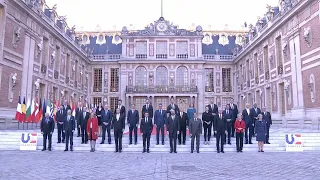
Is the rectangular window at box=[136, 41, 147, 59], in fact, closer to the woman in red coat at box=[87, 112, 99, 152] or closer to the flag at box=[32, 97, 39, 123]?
the flag at box=[32, 97, 39, 123]

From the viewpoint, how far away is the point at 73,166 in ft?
24.0

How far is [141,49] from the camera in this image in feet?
113

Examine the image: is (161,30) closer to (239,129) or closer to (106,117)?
(106,117)

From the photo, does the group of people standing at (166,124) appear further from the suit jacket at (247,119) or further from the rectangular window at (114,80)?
the rectangular window at (114,80)

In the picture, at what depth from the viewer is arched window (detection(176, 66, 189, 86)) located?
113 feet

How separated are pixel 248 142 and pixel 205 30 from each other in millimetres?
29371

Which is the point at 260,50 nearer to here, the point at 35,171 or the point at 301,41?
the point at 301,41

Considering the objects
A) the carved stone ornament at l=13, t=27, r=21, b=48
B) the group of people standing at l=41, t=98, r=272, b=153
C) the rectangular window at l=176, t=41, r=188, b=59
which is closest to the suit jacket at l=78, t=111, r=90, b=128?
the group of people standing at l=41, t=98, r=272, b=153

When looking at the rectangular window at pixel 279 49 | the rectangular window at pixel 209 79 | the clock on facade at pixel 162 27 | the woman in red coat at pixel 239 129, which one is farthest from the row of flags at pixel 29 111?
the rectangular window at pixel 209 79

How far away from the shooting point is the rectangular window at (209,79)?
114 ft

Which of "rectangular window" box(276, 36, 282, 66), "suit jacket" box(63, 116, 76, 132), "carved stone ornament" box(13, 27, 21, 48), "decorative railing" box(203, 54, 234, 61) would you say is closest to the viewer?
"suit jacket" box(63, 116, 76, 132)

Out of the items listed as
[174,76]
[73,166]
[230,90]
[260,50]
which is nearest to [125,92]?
[174,76]

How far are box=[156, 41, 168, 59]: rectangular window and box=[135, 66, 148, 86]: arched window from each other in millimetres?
2442

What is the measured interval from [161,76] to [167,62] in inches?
73.9
